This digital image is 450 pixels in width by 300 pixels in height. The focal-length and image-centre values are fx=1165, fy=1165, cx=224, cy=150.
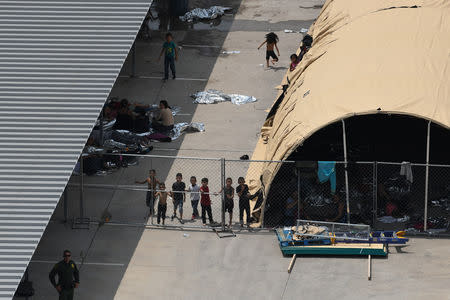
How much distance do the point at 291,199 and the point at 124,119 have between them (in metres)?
7.11

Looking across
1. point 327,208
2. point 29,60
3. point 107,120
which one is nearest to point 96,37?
point 29,60

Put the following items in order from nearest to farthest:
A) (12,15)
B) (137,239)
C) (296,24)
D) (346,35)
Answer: (137,239) → (12,15) → (346,35) → (296,24)

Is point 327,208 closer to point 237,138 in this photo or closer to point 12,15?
point 237,138

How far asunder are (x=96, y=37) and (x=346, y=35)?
7.35m

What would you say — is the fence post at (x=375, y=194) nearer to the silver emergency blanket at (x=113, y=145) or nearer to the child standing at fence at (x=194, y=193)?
the child standing at fence at (x=194, y=193)

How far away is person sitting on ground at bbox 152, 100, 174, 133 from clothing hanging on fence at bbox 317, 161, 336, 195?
22.9 feet

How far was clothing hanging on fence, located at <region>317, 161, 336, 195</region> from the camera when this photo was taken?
27688mm

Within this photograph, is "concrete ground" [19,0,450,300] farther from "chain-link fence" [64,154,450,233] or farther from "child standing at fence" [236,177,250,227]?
"child standing at fence" [236,177,250,227]

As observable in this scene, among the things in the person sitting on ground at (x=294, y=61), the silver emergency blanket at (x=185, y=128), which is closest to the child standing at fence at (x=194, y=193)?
the silver emergency blanket at (x=185, y=128)

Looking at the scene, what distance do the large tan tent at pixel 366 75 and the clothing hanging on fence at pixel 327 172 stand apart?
2.44 ft

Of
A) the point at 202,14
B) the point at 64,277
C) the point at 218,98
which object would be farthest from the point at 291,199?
the point at 202,14

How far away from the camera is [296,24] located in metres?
42.7

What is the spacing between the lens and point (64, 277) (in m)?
24.4

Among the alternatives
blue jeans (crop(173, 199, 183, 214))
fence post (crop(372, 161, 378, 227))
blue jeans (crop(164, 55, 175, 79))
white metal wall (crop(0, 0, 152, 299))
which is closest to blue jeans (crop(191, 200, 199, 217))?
blue jeans (crop(173, 199, 183, 214))
